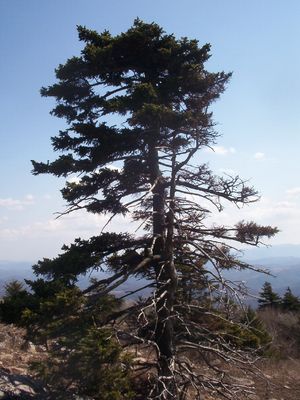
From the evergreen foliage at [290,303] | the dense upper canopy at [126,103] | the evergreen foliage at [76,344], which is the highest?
the dense upper canopy at [126,103]

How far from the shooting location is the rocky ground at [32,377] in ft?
29.7

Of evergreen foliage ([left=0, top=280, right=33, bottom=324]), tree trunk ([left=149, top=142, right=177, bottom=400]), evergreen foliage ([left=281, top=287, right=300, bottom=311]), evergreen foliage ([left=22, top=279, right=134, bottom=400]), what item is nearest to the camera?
evergreen foliage ([left=22, top=279, right=134, bottom=400])

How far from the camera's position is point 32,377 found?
1013 centimetres

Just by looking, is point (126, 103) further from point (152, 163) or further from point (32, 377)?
point (32, 377)

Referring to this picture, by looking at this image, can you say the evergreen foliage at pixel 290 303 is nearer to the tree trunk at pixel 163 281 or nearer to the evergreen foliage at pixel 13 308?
the tree trunk at pixel 163 281

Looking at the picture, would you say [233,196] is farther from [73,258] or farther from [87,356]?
[87,356]

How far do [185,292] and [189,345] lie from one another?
1.49 m

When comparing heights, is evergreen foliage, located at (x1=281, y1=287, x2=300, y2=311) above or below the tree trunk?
below

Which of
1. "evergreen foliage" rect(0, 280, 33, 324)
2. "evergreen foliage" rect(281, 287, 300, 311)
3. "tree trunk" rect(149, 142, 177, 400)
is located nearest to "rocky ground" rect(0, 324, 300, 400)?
"evergreen foliage" rect(0, 280, 33, 324)

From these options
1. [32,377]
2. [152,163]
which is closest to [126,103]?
[152,163]

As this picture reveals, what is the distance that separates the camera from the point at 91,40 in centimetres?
1054

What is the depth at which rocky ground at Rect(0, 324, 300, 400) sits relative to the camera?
904 centimetres

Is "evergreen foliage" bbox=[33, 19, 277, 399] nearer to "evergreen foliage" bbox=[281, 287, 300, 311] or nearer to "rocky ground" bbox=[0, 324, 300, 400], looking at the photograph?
"rocky ground" bbox=[0, 324, 300, 400]

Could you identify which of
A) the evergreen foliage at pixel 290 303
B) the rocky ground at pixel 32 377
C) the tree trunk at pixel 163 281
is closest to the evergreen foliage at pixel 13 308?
the rocky ground at pixel 32 377
